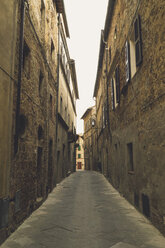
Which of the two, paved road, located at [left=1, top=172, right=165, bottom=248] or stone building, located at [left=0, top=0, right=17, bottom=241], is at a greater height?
stone building, located at [left=0, top=0, right=17, bottom=241]

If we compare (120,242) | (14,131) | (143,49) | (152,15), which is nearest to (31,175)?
(14,131)

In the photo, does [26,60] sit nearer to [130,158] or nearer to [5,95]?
[5,95]

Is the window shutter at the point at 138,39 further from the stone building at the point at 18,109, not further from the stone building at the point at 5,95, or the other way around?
the stone building at the point at 5,95

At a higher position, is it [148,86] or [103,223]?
[148,86]

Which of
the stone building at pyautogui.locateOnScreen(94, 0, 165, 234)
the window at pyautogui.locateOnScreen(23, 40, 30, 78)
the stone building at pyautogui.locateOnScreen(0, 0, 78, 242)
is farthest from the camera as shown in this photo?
the window at pyautogui.locateOnScreen(23, 40, 30, 78)

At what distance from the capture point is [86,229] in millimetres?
5410

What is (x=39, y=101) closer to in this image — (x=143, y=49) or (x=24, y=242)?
(x=143, y=49)

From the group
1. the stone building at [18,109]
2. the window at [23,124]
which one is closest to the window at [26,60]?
the stone building at [18,109]

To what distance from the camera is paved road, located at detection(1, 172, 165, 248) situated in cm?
452

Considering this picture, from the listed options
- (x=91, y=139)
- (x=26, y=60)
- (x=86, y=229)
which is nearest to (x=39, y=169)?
(x=86, y=229)

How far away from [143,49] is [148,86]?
121cm

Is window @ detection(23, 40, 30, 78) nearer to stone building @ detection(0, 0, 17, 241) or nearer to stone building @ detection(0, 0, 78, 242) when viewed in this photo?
stone building @ detection(0, 0, 78, 242)

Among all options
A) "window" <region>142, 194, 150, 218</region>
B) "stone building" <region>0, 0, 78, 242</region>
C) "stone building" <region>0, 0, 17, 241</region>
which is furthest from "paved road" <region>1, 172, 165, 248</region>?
"stone building" <region>0, 0, 17, 241</region>

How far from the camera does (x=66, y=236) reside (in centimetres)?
493
